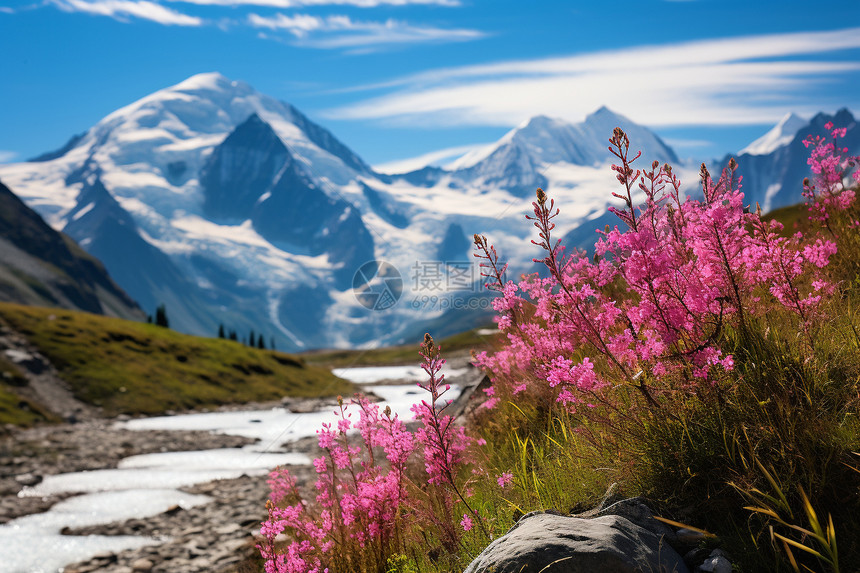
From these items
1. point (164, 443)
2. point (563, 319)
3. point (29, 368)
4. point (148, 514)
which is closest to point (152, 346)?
point (29, 368)

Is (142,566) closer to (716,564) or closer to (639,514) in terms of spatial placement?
(639,514)

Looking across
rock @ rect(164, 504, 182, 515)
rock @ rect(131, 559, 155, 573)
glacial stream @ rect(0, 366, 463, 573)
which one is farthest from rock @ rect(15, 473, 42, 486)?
rock @ rect(131, 559, 155, 573)

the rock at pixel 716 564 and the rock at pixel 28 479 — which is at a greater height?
the rock at pixel 716 564

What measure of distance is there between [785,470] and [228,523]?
1737cm

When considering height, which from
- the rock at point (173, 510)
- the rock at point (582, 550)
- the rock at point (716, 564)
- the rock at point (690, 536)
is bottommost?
the rock at point (173, 510)

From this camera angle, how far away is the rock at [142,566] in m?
13.3

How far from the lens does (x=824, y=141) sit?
7945mm

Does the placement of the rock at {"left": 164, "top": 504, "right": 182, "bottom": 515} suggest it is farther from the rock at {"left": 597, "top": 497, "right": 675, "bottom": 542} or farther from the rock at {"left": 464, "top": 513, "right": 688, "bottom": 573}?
the rock at {"left": 597, "top": 497, "right": 675, "bottom": 542}

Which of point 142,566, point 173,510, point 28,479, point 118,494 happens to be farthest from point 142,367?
point 142,566

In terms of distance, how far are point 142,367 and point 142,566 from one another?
53847 mm

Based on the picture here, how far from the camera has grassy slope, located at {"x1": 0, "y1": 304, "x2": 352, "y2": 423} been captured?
53.0 metres

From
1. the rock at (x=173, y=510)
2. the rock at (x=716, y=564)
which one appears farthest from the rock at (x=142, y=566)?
the rock at (x=716, y=564)

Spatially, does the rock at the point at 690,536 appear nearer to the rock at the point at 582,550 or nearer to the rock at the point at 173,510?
the rock at the point at 582,550

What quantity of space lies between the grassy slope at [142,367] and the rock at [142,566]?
105 ft
